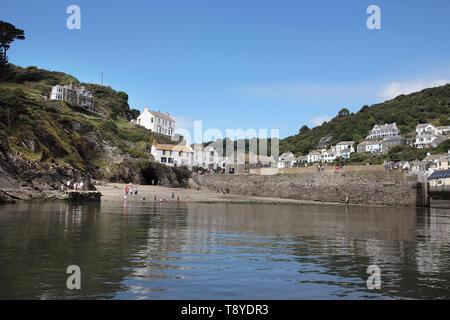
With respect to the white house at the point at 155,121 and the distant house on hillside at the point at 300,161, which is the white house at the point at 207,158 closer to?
the white house at the point at 155,121

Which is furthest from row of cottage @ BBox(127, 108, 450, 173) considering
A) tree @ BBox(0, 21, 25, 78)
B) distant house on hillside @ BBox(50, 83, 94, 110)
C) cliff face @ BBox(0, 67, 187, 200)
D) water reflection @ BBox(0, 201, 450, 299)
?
water reflection @ BBox(0, 201, 450, 299)

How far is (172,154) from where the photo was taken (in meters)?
79.9

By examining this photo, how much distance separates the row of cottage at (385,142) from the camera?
121m

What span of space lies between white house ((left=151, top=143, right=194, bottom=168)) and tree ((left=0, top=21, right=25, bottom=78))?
49.1 metres

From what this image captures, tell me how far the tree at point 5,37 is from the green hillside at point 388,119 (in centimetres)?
11933

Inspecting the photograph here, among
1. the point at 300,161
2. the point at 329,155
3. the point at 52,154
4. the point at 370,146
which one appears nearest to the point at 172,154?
the point at 52,154

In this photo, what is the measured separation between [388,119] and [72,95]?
143769mm

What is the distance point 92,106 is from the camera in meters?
98.9

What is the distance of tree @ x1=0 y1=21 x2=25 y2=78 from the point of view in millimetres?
90562

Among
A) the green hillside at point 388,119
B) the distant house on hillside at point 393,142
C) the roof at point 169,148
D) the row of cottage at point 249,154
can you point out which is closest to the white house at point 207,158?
the row of cottage at point 249,154
